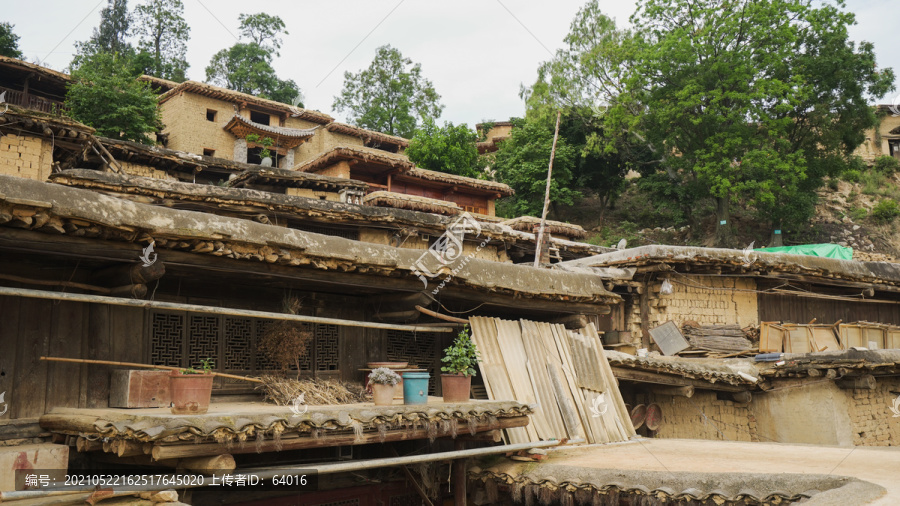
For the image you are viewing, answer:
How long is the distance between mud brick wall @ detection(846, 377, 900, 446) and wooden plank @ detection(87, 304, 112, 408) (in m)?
13.3

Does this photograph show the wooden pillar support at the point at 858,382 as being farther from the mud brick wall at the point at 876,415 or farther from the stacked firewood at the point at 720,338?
the stacked firewood at the point at 720,338

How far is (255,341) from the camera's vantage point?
817 cm

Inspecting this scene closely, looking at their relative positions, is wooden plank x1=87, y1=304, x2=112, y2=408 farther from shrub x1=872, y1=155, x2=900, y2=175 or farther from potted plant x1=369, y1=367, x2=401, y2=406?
shrub x1=872, y1=155, x2=900, y2=175

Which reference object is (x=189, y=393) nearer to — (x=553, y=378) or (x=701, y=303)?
(x=553, y=378)

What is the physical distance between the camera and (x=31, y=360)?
20.8ft

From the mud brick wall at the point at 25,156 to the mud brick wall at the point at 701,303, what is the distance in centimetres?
1373

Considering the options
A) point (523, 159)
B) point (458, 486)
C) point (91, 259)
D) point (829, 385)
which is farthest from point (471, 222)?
point (523, 159)

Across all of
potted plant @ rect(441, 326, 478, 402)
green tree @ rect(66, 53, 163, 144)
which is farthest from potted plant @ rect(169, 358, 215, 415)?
green tree @ rect(66, 53, 163, 144)

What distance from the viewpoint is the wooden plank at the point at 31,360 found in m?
6.24

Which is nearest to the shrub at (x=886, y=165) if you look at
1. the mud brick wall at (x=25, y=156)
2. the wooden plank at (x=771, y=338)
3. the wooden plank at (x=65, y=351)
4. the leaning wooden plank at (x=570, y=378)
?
the wooden plank at (x=771, y=338)

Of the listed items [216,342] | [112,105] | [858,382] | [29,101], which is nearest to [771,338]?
[858,382]

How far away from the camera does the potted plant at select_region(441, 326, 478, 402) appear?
27.7 ft

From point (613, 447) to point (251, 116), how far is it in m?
27.0

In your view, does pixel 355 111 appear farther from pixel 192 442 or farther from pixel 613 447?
pixel 192 442
